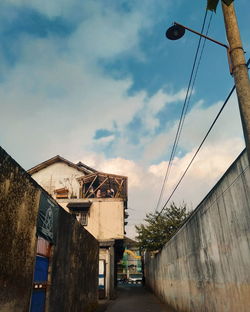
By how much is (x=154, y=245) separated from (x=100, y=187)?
9.54 m

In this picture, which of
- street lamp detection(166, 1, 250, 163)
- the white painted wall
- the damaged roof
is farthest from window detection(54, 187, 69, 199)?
street lamp detection(166, 1, 250, 163)

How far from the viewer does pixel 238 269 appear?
5082 millimetres

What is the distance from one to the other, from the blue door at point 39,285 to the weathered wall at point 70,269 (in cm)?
42

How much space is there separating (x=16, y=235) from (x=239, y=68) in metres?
4.80

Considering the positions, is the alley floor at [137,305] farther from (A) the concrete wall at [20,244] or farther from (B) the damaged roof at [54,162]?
(B) the damaged roof at [54,162]

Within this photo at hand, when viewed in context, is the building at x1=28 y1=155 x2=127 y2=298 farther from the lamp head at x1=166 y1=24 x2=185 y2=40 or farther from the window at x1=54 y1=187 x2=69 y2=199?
the lamp head at x1=166 y1=24 x2=185 y2=40

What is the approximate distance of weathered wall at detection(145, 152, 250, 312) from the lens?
485cm

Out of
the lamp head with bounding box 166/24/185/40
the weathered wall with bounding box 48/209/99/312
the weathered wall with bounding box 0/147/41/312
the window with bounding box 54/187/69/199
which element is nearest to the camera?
the weathered wall with bounding box 0/147/41/312

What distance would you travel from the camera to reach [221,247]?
19.6 ft

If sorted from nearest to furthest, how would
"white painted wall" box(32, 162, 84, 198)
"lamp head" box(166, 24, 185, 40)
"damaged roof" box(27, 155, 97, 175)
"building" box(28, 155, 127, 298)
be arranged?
"lamp head" box(166, 24, 185, 40), "building" box(28, 155, 127, 298), "white painted wall" box(32, 162, 84, 198), "damaged roof" box(27, 155, 97, 175)

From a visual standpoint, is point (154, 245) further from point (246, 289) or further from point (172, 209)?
point (246, 289)

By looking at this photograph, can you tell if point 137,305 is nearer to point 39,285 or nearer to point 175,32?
point 39,285

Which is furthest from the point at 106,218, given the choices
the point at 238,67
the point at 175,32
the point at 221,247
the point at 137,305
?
the point at 238,67

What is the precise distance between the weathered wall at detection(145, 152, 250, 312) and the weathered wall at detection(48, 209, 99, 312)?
4.07m
